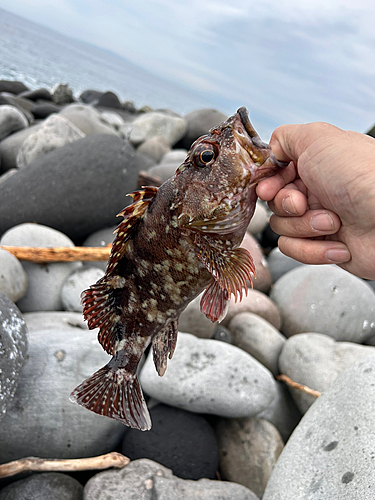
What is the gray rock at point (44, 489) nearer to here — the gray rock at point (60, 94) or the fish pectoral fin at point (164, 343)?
the fish pectoral fin at point (164, 343)

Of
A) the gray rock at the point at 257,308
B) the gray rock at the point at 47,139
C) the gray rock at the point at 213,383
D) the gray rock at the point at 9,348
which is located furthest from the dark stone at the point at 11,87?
the gray rock at the point at 213,383

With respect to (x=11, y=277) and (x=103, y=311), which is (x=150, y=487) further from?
(x=11, y=277)

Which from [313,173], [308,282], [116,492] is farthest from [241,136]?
[308,282]

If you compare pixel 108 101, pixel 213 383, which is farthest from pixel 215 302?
pixel 108 101

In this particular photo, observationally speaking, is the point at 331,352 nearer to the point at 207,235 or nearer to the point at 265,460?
the point at 265,460

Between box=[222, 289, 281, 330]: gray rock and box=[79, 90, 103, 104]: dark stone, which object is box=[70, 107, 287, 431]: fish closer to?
box=[222, 289, 281, 330]: gray rock

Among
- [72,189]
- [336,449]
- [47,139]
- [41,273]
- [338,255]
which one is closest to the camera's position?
[338,255]
